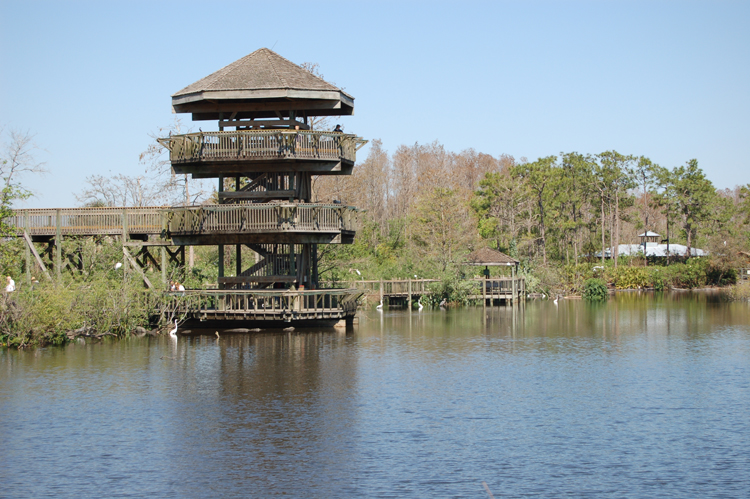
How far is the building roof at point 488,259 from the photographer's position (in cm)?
5738

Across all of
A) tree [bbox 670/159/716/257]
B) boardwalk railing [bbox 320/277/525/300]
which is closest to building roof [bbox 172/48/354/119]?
boardwalk railing [bbox 320/277/525/300]

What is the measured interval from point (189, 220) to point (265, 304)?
5428 mm

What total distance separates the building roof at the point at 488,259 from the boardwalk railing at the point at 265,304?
2143 centimetres

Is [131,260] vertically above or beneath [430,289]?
above

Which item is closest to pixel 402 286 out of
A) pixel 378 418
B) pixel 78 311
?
pixel 78 311

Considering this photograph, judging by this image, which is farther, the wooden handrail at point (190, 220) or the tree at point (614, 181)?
the tree at point (614, 181)

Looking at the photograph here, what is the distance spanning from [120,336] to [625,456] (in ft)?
84.0

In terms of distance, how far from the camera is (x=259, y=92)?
121 ft

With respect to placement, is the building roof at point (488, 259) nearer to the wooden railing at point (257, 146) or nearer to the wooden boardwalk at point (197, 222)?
the wooden boardwalk at point (197, 222)

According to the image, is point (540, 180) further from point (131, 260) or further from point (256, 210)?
point (131, 260)

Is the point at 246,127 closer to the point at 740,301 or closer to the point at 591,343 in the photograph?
the point at 591,343

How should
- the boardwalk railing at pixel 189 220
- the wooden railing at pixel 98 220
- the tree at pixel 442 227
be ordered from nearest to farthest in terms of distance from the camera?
the boardwalk railing at pixel 189 220 → the wooden railing at pixel 98 220 → the tree at pixel 442 227

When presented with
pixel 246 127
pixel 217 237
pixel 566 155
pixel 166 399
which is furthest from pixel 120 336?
pixel 566 155

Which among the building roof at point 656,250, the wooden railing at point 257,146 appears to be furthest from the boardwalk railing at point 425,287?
the building roof at point 656,250
